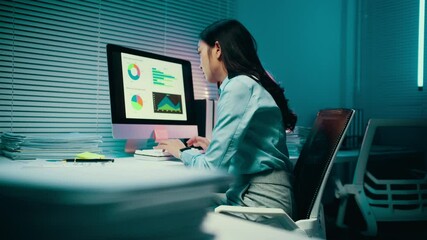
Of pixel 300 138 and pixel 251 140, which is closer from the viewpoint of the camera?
pixel 251 140

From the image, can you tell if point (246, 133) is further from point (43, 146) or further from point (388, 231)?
point (388, 231)

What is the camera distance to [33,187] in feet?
1.01

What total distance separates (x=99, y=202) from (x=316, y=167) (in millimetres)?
1103

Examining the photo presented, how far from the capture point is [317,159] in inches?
51.8

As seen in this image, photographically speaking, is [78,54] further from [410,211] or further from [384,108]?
[384,108]

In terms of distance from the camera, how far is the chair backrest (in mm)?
1239

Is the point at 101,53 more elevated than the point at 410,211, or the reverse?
the point at 101,53

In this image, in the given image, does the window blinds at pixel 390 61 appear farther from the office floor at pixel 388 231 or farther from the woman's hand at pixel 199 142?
the woman's hand at pixel 199 142

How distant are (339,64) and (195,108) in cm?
211

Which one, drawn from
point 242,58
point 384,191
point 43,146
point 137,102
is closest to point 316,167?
point 242,58

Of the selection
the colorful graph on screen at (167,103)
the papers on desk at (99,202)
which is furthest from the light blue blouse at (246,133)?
the papers on desk at (99,202)

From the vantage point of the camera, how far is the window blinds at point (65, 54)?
183 cm

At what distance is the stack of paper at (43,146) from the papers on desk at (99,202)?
1244mm

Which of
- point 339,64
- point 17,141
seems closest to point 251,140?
point 17,141
